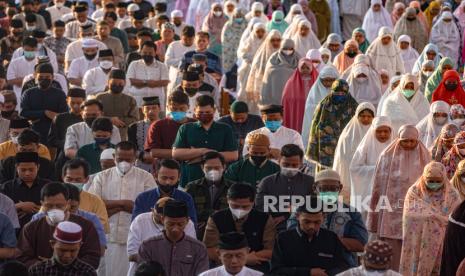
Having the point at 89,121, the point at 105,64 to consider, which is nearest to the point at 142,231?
the point at 89,121

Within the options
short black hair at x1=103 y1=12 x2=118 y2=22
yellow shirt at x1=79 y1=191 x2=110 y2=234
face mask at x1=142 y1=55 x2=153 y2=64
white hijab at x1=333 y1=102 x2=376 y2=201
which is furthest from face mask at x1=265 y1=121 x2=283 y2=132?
short black hair at x1=103 y1=12 x2=118 y2=22

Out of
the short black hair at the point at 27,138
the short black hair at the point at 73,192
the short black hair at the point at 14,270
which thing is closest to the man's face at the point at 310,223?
the short black hair at the point at 73,192

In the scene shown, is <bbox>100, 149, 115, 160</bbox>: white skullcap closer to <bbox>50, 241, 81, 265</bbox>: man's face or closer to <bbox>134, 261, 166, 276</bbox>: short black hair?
A: <bbox>50, 241, 81, 265</bbox>: man's face

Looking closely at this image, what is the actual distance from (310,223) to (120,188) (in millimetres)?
3047

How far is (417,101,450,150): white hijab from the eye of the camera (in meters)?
20.0

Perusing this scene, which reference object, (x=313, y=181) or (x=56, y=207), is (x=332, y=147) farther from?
(x=56, y=207)

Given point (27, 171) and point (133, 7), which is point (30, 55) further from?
point (27, 171)

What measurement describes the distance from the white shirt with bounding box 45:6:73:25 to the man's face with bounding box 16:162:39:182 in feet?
46.1

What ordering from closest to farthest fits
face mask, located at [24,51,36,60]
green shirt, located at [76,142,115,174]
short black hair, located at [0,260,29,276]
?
1. short black hair, located at [0,260,29,276]
2. green shirt, located at [76,142,115,174]
3. face mask, located at [24,51,36,60]

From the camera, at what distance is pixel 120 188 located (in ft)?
56.7

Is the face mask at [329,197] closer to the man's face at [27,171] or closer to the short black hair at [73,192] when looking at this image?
the short black hair at [73,192]

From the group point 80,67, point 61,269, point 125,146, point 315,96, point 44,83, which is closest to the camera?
point 61,269

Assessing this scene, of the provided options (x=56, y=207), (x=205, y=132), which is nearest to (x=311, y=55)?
(x=205, y=132)

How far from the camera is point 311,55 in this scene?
24984mm
